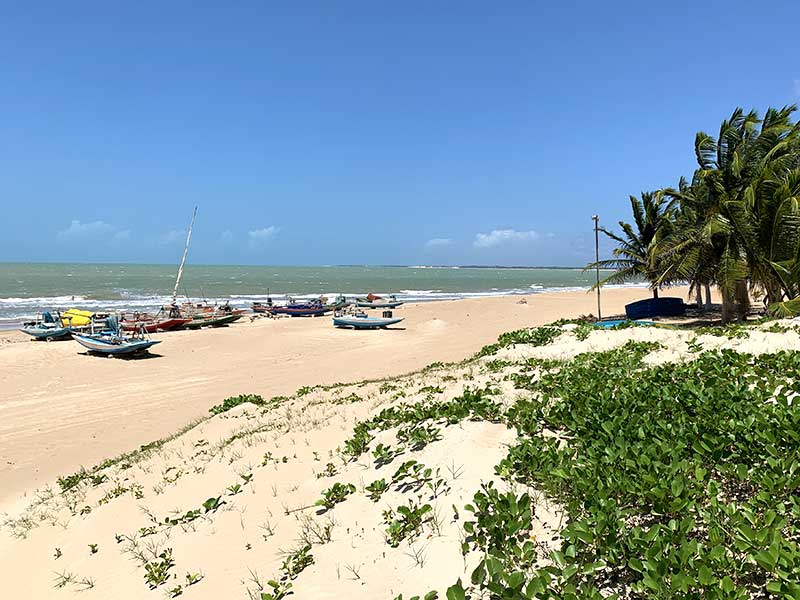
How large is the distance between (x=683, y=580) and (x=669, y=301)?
26292 mm

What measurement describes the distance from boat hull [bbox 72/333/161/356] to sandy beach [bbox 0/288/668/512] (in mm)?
556

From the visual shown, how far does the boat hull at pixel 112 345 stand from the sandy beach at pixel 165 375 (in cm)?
56

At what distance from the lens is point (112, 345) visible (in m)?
21.5

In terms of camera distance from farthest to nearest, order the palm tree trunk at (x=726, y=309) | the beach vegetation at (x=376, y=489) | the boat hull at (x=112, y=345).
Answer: the boat hull at (x=112, y=345)
the palm tree trunk at (x=726, y=309)
the beach vegetation at (x=376, y=489)

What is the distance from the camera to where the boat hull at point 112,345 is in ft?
69.4

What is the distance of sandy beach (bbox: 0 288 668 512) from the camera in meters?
10.9

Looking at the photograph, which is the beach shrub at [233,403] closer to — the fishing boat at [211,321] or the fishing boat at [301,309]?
the fishing boat at [211,321]

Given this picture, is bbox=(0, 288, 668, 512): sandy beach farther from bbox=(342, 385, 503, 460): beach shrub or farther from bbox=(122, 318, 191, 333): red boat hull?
bbox=(342, 385, 503, 460): beach shrub

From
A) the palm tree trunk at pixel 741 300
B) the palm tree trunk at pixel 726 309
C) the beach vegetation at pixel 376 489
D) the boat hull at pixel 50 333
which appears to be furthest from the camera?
the boat hull at pixel 50 333

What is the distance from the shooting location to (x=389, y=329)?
30375 mm

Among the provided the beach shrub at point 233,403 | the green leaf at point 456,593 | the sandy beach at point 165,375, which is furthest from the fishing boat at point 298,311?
the green leaf at point 456,593

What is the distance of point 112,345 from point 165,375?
538 centimetres

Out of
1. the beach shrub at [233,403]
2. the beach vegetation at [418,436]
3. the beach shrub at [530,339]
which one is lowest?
the beach shrub at [233,403]

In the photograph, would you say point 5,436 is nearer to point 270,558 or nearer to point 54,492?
point 54,492
